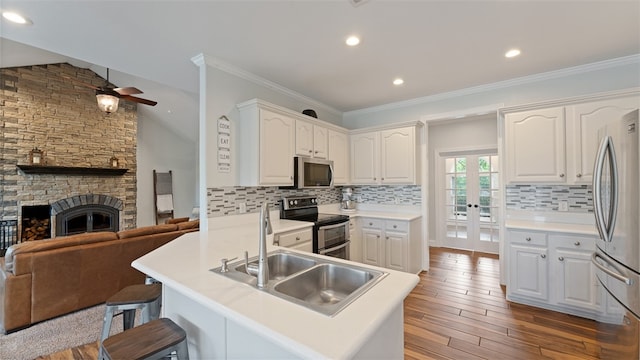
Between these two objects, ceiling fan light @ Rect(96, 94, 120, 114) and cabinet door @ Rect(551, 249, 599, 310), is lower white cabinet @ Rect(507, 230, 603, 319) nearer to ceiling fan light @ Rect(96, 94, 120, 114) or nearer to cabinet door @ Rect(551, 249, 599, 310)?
cabinet door @ Rect(551, 249, 599, 310)

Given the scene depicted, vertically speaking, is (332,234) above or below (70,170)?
below

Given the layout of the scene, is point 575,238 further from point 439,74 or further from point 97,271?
point 97,271

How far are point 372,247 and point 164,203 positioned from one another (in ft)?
19.0

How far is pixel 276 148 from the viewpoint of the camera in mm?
2979

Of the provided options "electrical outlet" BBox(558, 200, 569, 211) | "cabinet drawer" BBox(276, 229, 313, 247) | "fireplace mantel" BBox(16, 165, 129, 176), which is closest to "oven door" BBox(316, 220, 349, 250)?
"cabinet drawer" BBox(276, 229, 313, 247)

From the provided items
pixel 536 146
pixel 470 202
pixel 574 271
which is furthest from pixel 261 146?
pixel 470 202

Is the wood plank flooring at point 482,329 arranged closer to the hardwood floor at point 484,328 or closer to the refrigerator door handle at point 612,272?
the hardwood floor at point 484,328

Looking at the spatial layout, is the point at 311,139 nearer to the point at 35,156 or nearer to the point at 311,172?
the point at 311,172

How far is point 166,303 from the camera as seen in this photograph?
1.45 metres

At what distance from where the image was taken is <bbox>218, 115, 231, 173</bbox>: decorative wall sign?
2.74 metres

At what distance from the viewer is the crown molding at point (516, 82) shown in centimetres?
272

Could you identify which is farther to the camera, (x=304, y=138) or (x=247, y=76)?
(x=304, y=138)

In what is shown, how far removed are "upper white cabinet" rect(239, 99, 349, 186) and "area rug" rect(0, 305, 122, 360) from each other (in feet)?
5.93

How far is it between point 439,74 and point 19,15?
3.82 m
